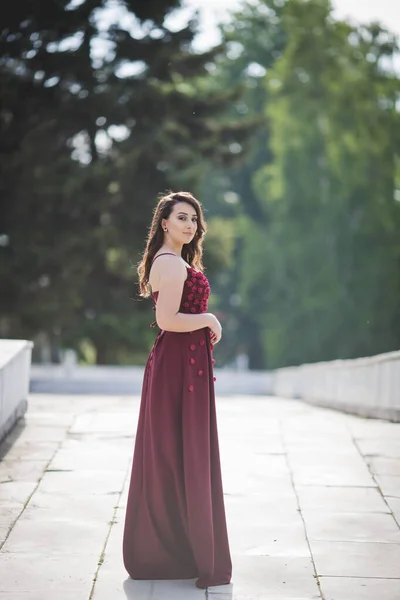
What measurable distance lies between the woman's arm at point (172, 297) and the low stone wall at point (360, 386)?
6169mm

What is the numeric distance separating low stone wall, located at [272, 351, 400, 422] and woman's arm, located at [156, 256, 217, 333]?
6.17 m

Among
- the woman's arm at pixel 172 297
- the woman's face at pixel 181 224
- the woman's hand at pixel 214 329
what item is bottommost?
the woman's hand at pixel 214 329

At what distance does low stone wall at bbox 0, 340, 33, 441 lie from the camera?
8.55 m

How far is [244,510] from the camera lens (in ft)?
21.4

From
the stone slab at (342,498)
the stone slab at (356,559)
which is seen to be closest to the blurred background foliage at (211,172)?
the stone slab at (342,498)

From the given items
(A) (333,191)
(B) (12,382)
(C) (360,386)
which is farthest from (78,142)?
(B) (12,382)

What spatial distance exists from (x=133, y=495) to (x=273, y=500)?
1872mm

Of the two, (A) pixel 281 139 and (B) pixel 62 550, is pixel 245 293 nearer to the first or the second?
(A) pixel 281 139

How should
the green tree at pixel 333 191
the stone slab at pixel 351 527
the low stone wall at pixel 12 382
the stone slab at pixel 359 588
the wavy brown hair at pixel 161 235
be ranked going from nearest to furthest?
the stone slab at pixel 359 588
the wavy brown hair at pixel 161 235
the stone slab at pixel 351 527
the low stone wall at pixel 12 382
the green tree at pixel 333 191

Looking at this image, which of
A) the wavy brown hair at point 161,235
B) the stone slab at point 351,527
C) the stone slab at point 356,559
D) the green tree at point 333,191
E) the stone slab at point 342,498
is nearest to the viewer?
the wavy brown hair at point 161,235

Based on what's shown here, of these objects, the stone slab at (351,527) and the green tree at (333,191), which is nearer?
the stone slab at (351,527)

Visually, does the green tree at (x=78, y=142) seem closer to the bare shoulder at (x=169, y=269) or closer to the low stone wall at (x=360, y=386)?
the low stone wall at (x=360, y=386)

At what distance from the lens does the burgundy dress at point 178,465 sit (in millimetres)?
5020

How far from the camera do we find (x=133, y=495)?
514 cm
